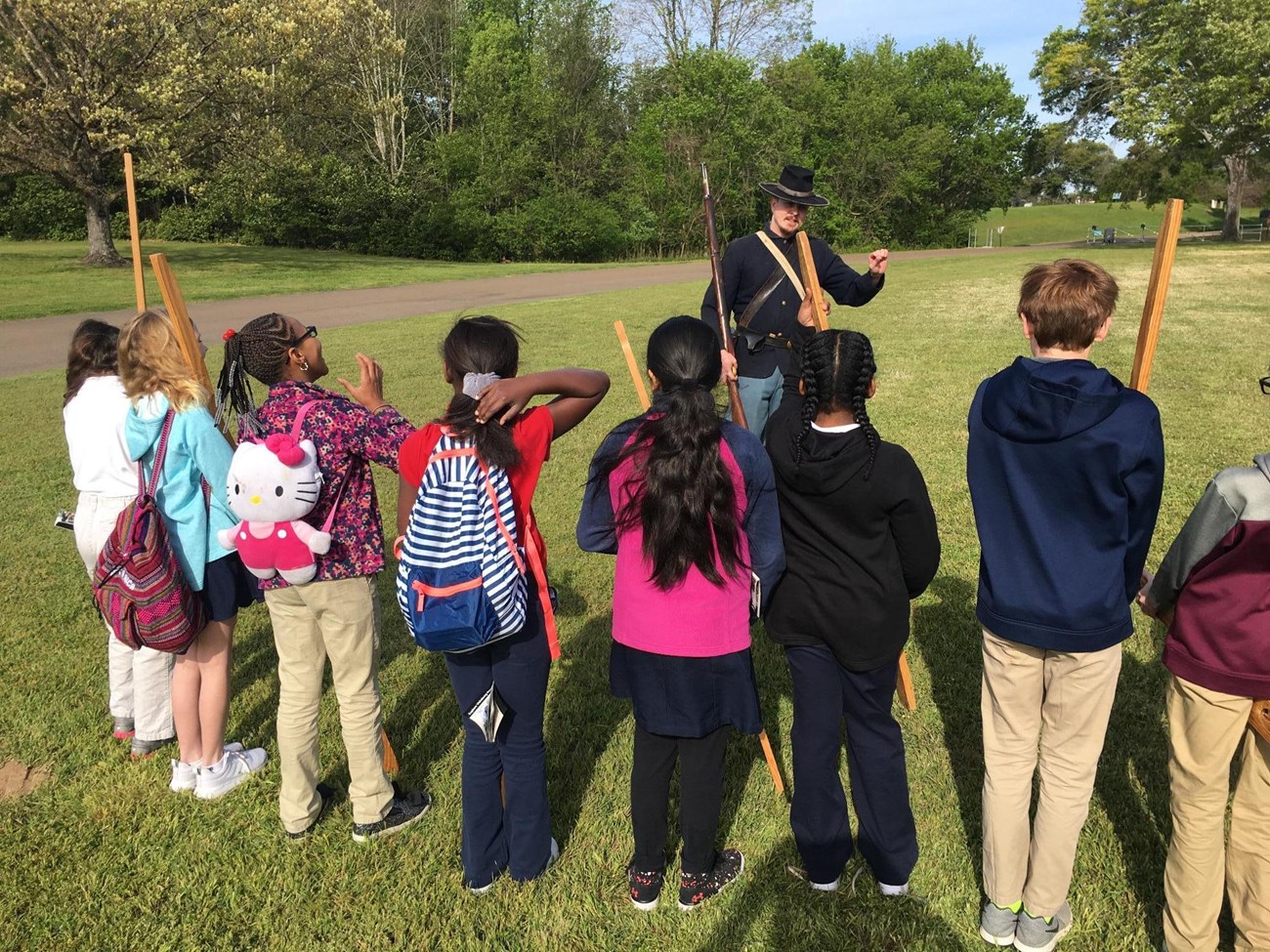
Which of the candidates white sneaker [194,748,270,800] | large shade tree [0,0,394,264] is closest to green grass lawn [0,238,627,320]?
large shade tree [0,0,394,264]

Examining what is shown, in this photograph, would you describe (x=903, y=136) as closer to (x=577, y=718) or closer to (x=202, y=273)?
(x=202, y=273)

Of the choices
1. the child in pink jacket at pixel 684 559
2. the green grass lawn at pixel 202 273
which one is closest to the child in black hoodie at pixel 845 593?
the child in pink jacket at pixel 684 559

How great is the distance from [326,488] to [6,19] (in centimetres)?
3081

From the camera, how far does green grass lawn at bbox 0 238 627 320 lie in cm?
2289

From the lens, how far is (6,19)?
81.5ft

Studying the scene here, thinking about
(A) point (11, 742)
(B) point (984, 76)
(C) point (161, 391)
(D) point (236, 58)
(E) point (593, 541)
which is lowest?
(A) point (11, 742)

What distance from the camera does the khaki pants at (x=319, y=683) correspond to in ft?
10.3

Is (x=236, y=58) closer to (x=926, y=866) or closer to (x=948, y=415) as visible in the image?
(x=948, y=415)

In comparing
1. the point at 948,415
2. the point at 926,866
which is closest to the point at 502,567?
the point at 926,866

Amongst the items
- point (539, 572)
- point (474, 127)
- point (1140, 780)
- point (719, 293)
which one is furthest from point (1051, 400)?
point (474, 127)

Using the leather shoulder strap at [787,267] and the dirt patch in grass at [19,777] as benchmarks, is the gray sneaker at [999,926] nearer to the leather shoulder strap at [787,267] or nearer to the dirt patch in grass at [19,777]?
the leather shoulder strap at [787,267]

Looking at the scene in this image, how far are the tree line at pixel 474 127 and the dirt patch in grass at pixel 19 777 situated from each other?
2608 centimetres

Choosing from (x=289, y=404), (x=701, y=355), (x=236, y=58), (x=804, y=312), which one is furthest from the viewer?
(x=236, y=58)

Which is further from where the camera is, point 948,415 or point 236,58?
point 236,58
